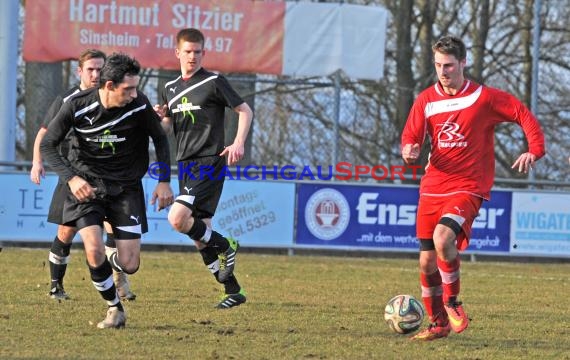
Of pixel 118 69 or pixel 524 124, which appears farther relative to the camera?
pixel 524 124

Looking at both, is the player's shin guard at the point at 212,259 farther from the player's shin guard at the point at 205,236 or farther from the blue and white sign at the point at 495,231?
the blue and white sign at the point at 495,231

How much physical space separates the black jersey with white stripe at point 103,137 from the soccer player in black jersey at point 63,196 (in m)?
1.10

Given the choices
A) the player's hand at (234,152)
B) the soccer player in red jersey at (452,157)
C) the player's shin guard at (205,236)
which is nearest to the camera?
the soccer player in red jersey at (452,157)

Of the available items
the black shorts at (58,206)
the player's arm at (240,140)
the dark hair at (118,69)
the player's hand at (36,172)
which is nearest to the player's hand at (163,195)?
the player's arm at (240,140)

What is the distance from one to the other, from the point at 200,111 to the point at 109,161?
4.49 ft

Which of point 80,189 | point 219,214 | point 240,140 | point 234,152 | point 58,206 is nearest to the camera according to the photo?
point 80,189

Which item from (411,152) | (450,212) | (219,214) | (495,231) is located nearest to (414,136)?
(411,152)

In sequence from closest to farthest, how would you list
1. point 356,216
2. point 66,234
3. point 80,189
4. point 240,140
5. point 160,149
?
point 80,189
point 160,149
point 240,140
point 66,234
point 356,216

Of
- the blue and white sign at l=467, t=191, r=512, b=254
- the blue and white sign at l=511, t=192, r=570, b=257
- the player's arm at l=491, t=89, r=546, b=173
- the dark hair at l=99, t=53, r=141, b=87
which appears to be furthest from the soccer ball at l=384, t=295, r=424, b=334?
the blue and white sign at l=511, t=192, r=570, b=257

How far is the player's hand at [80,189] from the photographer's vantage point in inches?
263

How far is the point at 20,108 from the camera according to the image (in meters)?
20.4

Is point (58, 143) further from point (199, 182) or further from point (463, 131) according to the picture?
point (463, 131)

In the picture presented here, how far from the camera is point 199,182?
8273mm

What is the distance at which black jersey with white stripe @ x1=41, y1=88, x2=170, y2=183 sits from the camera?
22.6ft
